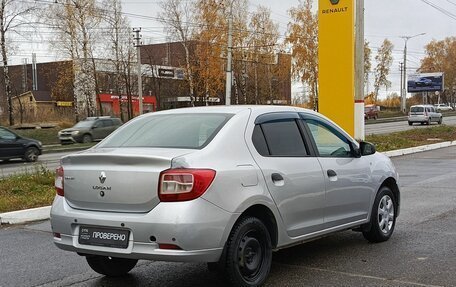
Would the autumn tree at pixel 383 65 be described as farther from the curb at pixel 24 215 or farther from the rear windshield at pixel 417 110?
the curb at pixel 24 215

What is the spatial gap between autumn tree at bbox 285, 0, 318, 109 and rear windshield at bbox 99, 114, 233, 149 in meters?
59.4

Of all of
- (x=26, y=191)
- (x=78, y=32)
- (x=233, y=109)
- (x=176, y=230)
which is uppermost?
(x=78, y=32)

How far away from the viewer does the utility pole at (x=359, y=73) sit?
63.6 ft

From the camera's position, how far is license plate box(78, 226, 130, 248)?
4555 mm

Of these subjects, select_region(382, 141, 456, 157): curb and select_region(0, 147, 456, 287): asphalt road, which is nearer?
select_region(0, 147, 456, 287): asphalt road

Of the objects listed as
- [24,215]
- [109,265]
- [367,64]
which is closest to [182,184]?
[109,265]

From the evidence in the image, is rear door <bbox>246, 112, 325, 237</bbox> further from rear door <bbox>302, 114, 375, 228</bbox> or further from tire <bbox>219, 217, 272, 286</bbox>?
tire <bbox>219, 217, 272, 286</bbox>

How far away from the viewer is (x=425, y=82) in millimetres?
102938

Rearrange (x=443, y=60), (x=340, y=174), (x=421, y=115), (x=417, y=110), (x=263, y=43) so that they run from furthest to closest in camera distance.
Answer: (x=443, y=60)
(x=263, y=43)
(x=417, y=110)
(x=421, y=115)
(x=340, y=174)

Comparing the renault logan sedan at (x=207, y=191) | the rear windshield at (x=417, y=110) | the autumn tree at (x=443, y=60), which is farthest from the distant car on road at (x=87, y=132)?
the autumn tree at (x=443, y=60)

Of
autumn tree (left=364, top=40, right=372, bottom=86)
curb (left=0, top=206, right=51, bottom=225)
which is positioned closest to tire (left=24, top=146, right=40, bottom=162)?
curb (left=0, top=206, right=51, bottom=225)

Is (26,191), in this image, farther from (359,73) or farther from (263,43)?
(263,43)

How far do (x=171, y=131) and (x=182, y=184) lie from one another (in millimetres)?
930

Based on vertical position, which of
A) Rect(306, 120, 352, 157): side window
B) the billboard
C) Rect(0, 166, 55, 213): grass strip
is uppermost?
the billboard
